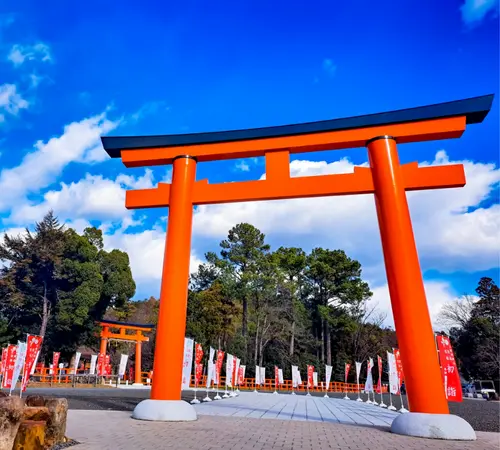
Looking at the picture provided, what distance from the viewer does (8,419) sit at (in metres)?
3.52

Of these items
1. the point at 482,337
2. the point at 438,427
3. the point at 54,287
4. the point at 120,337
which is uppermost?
the point at 54,287

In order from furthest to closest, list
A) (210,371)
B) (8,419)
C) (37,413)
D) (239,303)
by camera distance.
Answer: (239,303)
(210,371)
(37,413)
(8,419)

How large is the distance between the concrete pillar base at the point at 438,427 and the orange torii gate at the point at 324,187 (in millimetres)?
185

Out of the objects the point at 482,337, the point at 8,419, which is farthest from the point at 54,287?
the point at 482,337

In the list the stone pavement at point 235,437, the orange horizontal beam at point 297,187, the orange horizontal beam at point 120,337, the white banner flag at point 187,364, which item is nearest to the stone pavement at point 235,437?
the stone pavement at point 235,437

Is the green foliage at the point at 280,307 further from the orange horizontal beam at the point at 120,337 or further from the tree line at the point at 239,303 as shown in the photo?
the orange horizontal beam at the point at 120,337

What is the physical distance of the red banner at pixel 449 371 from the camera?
10023 millimetres

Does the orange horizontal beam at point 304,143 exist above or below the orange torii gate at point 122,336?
above

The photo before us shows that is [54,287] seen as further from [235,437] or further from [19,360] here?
[235,437]

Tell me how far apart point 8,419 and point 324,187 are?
6155mm

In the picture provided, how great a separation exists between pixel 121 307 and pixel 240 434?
3150 centimetres

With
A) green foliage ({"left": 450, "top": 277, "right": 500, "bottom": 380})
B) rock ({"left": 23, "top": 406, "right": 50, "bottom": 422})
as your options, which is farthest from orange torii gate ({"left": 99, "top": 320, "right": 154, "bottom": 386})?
green foliage ({"left": 450, "top": 277, "right": 500, "bottom": 380})

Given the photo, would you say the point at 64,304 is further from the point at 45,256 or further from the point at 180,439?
the point at 180,439

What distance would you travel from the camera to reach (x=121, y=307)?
34562 mm
